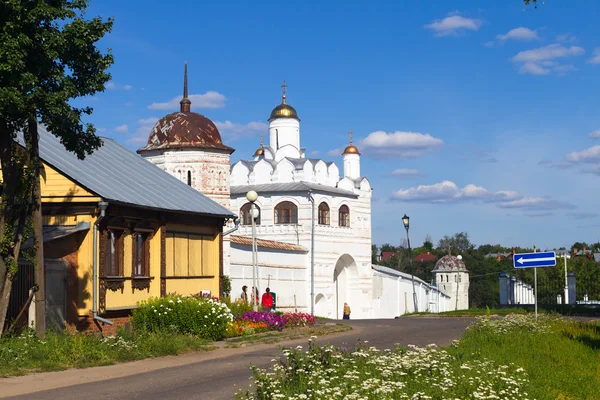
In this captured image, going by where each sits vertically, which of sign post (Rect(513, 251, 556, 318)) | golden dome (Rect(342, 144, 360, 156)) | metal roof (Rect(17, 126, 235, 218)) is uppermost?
golden dome (Rect(342, 144, 360, 156))

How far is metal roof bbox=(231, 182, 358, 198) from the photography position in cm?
5162

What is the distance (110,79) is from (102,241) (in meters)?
5.24

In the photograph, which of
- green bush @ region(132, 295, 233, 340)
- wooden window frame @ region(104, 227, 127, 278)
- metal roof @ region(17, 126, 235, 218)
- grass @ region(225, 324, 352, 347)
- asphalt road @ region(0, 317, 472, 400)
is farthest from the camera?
wooden window frame @ region(104, 227, 127, 278)

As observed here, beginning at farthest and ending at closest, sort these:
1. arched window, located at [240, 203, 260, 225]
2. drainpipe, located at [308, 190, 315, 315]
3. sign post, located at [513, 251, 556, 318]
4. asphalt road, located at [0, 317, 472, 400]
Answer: arched window, located at [240, 203, 260, 225]
drainpipe, located at [308, 190, 315, 315]
sign post, located at [513, 251, 556, 318]
asphalt road, located at [0, 317, 472, 400]

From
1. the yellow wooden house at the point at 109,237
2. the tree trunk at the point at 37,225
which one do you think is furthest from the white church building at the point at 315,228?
the tree trunk at the point at 37,225

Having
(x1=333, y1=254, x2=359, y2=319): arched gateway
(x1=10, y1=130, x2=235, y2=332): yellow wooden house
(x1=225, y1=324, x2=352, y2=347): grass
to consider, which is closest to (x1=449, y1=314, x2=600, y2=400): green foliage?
(x1=225, y1=324, x2=352, y2=347): grass

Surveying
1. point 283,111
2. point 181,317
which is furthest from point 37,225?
point 283,111

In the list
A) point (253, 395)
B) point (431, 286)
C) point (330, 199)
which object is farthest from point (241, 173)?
point (253, 395)

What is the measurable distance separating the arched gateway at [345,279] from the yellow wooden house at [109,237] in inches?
1238

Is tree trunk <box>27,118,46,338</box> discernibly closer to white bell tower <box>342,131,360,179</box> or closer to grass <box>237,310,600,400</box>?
grass <box>237,310,600,400</box>

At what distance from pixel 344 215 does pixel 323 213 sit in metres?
2.28

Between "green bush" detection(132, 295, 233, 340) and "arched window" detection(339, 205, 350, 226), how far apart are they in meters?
35.9

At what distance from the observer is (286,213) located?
5225 cm

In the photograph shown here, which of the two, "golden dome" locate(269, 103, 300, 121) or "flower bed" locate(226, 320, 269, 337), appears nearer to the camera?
"flower bed" locate(226, 320, 269, 337)
